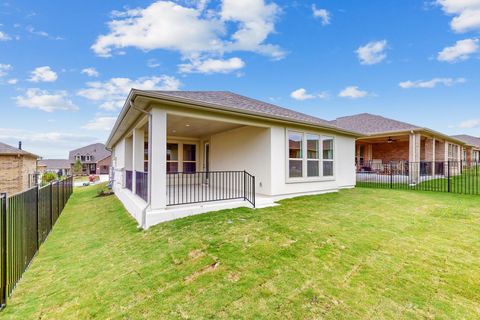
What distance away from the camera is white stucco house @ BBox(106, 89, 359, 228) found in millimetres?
5621

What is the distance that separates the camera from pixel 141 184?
6.77m

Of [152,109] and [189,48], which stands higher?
[189,48]

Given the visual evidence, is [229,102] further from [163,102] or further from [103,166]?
[103,166]

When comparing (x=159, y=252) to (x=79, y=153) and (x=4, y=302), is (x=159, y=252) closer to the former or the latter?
(x=4, y=302)

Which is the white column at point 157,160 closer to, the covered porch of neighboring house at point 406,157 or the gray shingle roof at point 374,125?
the covered porch of neighboring house at point 406,157

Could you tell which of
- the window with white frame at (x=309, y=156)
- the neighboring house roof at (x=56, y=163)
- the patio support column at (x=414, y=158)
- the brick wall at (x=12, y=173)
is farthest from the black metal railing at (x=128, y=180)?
the neighboring house roof at (x=56, y=163)

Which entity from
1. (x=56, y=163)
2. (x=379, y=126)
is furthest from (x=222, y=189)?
(x=56, y=163)

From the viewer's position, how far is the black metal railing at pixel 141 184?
6.24m

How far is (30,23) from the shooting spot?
10.3 metres

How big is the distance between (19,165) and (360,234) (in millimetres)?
21754

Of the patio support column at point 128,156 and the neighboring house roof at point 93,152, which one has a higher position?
the neighboring house roof at point 93,152

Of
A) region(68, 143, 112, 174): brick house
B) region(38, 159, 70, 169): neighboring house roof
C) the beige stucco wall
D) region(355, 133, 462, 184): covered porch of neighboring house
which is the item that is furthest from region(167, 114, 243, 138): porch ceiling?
region(38, 159, 70, 169): neighboring house roof

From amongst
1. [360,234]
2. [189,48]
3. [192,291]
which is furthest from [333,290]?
[189,48]

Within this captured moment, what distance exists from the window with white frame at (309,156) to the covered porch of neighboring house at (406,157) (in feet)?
15.3
